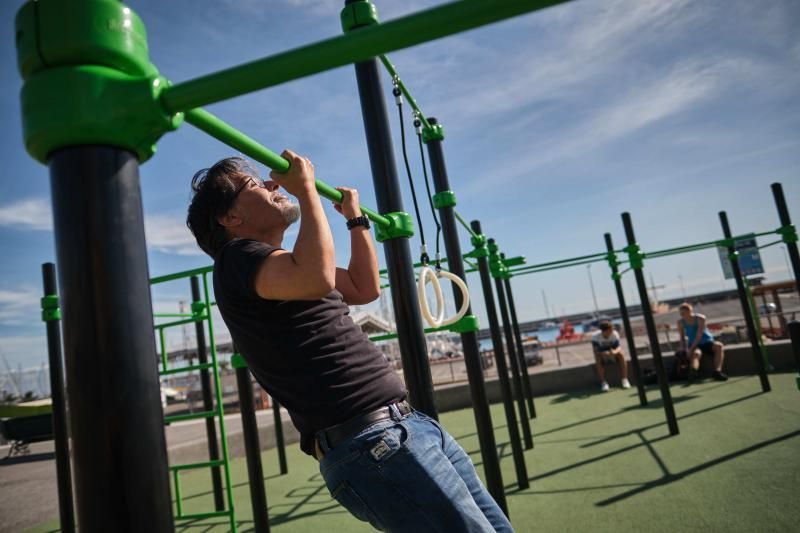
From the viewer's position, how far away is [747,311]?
6.30 metres

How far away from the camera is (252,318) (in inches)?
52.5

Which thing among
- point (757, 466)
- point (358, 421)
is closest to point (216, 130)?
point (358, 421)

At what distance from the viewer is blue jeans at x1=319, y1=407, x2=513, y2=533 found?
1190 mm

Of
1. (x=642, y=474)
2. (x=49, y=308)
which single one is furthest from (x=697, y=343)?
(x=49, y=308)

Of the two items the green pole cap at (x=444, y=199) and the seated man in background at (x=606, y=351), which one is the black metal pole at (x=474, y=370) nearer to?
the green pole cap at (x=444, y=199)

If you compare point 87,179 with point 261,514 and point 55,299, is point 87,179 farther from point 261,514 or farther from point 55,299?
point 55,299

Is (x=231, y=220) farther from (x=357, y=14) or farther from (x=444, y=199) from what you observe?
(x=444, y=199)

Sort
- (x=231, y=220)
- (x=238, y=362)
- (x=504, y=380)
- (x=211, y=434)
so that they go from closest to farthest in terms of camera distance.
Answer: (x=231, y=220) → (x=238, y=362) → (x=504, y=380) → (x=211, y=434)

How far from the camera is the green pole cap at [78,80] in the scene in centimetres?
64

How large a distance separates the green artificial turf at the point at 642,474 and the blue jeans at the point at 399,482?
2.48m

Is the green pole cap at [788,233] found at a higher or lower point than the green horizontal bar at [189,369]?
higher

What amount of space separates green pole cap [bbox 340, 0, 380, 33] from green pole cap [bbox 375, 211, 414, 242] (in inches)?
32.9

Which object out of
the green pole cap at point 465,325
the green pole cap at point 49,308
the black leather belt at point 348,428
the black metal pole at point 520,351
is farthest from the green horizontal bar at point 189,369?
the black metal pole at point 520,351

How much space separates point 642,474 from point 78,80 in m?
4.63
